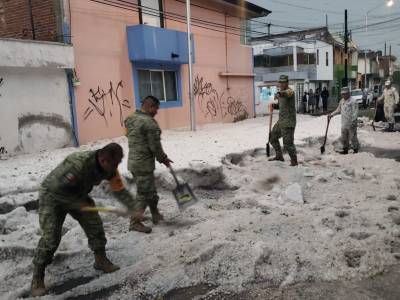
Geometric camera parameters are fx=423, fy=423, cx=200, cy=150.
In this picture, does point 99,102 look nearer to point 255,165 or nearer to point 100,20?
point 100,20

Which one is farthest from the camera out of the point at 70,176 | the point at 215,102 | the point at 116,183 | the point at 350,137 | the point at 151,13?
the point at 215,102

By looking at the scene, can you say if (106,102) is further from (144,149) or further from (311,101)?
(311,101)

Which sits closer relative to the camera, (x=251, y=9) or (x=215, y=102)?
(x=215, y=102)

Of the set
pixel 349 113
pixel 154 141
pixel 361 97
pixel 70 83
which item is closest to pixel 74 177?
pixel 154 141

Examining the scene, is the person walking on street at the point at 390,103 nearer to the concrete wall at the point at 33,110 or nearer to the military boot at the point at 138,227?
the concrete wall at the point at 33,110

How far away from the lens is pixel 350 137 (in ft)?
30.5

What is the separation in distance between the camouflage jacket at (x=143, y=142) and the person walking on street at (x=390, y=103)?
1037cm

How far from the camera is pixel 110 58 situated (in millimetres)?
12234

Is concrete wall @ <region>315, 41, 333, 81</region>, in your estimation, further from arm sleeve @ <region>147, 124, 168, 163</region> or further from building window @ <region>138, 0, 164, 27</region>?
arm sleeve @ <region>147, 124, 168, 163</region>

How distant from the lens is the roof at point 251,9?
18087 mm

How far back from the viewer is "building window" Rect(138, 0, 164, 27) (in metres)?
13.6

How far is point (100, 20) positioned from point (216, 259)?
9673 millimetres

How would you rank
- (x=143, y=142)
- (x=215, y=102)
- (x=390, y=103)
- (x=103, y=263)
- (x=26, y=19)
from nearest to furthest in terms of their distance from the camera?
(x=103, y=263) → (x=143, y=142) → (x=26, y=19) → (x=390, y=103) → (x=215, y=102)

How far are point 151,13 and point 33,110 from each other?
5.93 m
